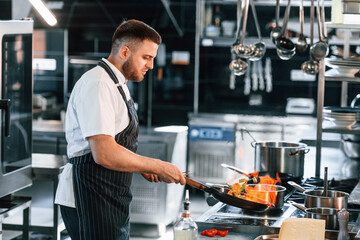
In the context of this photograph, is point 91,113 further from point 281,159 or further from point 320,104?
point 320,104

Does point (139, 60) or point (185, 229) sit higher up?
point (139, 60)

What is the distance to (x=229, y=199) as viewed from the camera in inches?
104

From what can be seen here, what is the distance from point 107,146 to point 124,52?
41 cm

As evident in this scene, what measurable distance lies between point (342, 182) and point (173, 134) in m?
2.49

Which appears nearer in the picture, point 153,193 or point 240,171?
point 240,171

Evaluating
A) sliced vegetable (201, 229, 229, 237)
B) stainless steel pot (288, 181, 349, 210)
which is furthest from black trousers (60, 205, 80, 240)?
stainless steel pot (288, 181, 349, 210)

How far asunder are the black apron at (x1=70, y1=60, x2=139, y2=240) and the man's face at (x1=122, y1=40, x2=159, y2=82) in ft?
0.24

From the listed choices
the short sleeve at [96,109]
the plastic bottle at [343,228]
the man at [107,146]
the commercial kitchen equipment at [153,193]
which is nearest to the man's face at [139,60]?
the man at [107,146]

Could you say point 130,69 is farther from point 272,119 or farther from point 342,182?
point 272,119

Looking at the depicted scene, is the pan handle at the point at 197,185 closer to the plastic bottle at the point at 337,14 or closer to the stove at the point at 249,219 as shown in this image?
the stove at the point at 249,219

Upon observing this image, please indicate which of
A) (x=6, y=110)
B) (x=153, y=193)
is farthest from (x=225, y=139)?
(x=6, y=110)

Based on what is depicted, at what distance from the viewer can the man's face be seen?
253 cm

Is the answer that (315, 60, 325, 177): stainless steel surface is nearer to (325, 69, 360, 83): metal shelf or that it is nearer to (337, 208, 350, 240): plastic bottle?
(325, 69, 360, 83): metal shelf

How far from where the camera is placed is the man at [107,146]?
2393mm
